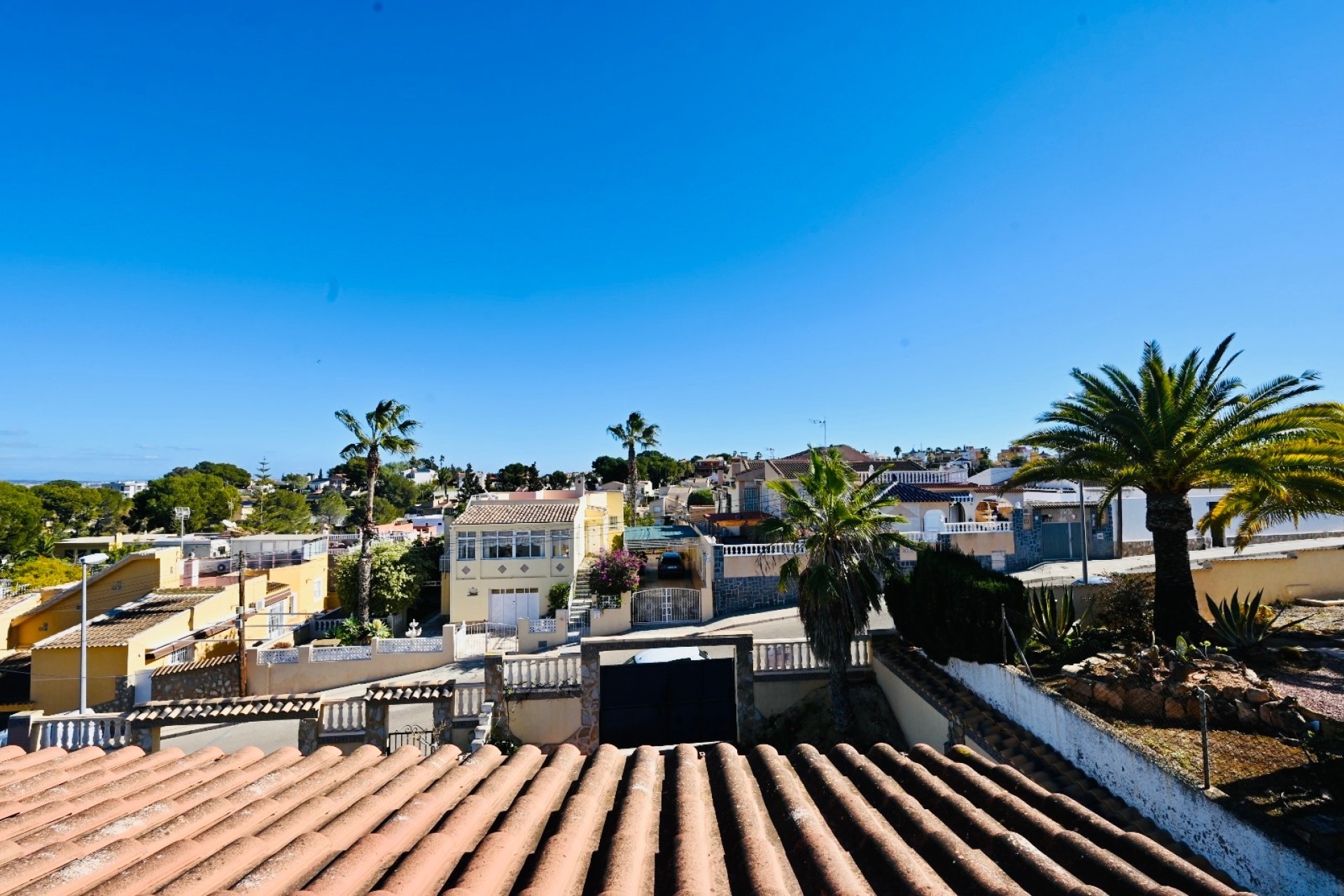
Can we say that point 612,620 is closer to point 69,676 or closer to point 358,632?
point 358,632

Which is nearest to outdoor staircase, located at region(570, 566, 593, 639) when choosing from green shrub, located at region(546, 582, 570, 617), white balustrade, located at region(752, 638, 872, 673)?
green shrub, located at region(546, 582, 570, 617)

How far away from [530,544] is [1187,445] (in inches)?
839

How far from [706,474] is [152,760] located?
99.5 meters

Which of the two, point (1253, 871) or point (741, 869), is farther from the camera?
point (1253, 871)

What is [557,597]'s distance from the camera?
82.8 ft

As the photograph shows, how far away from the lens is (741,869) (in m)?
3.17

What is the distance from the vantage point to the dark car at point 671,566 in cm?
3341

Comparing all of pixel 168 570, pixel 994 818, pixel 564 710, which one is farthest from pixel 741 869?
pixel 168 570

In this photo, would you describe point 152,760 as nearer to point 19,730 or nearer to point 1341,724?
point 19,730

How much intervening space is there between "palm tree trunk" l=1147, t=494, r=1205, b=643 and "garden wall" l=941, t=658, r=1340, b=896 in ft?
14.3

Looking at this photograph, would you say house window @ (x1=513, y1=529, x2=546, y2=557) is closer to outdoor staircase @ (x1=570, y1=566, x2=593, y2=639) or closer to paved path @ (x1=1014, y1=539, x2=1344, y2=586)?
outdoor staircase @ (x1=570, y1=566, x2=593, y2=639)

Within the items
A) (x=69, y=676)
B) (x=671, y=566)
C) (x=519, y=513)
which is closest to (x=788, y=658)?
(x=519, y=513)

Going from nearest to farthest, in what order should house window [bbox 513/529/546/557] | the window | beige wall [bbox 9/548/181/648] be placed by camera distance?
beige wall [bbox 9/548/181/648] < the window < house window [bbox 513/529/546/557]

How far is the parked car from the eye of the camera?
42.9 ft
